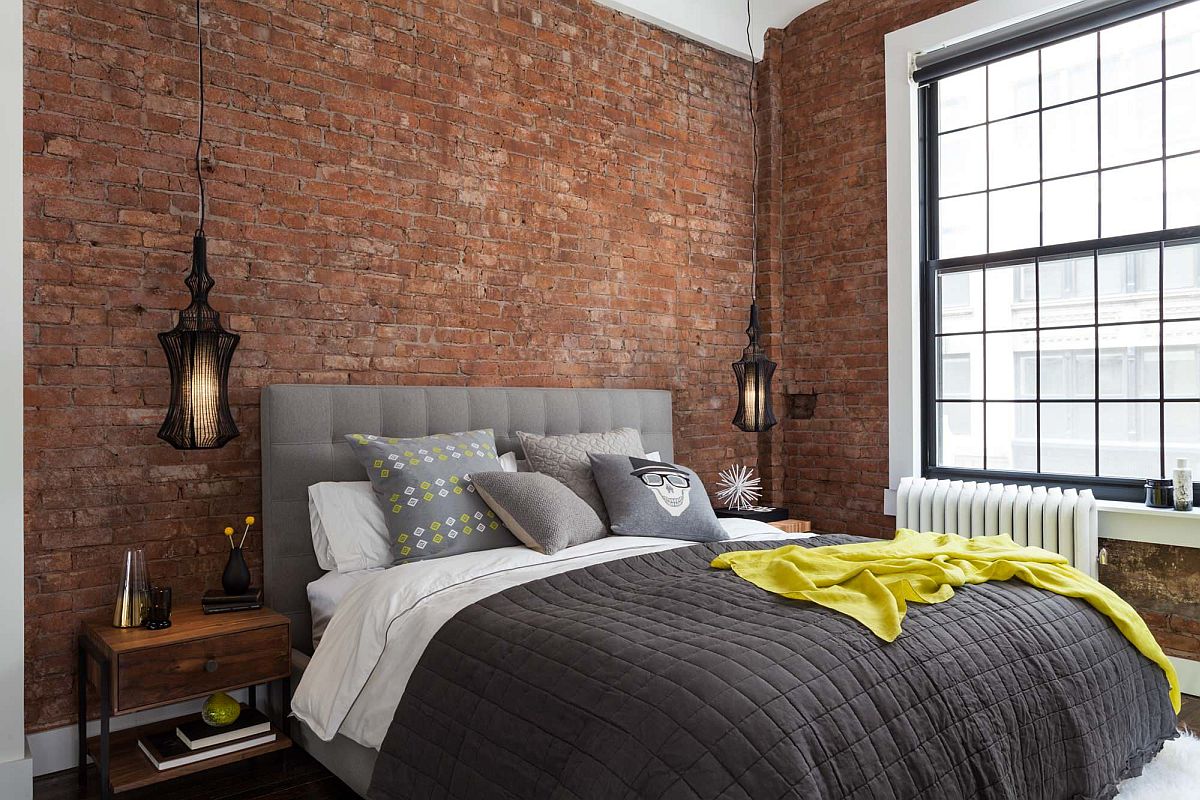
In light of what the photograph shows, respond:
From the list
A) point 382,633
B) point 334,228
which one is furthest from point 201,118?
point 382,633

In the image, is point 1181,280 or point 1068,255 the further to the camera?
point 1068,255

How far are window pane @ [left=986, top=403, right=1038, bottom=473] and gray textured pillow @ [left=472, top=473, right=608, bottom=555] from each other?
2503 millimetres

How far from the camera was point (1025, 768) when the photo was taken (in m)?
2.13

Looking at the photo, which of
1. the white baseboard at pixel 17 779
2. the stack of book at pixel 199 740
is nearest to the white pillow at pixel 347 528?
the stack of book at pixel 199 740

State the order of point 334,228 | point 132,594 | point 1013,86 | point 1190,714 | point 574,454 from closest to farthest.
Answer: point 132,594 < point 1190,714 < point 334,228 < point 574,454 < point 1013,86

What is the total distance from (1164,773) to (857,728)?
1665mm

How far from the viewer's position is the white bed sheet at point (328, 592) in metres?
3.04

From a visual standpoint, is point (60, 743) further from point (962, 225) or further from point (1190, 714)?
point (962, 225)

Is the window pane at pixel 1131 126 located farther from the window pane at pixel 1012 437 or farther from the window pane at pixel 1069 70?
the window pane at pixel 1012 437

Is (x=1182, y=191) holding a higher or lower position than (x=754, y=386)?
higher

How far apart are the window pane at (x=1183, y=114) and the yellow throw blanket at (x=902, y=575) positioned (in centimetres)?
228

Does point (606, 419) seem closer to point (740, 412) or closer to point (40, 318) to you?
point (740, 412)

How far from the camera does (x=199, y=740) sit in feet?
9.06

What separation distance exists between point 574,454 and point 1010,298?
2557 mm
